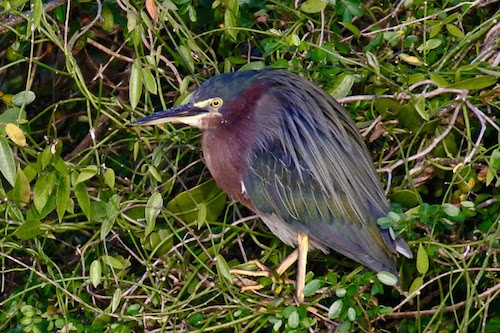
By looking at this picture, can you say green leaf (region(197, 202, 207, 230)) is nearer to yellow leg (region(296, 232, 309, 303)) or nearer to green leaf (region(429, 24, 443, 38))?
yellow leg (region(296, 232, 309, 303))

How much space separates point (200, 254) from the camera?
7.20 ft

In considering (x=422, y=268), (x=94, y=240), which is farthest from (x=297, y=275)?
(x=94, y=240)

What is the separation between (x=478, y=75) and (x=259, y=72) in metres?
0.52

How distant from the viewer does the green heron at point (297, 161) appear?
2146 mm

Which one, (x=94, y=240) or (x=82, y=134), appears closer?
(x=94, y=240)

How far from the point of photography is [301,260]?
2174 millimetres

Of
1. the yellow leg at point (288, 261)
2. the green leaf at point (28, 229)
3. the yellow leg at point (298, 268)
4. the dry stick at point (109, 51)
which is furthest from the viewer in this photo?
the dry stick at point (109, 51)

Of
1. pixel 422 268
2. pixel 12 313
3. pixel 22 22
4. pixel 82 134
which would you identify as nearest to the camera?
pixel 422 268

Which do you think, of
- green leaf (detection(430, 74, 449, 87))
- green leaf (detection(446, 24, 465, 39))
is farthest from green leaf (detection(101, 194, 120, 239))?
green leaf (detection(446, 24, 465, 39))

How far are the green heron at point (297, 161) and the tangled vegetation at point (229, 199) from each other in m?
0.06

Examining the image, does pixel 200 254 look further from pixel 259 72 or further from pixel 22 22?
pixel 22 22

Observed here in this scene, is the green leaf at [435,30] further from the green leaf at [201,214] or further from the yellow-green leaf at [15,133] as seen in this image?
the yellow-green leaf at [15,133]

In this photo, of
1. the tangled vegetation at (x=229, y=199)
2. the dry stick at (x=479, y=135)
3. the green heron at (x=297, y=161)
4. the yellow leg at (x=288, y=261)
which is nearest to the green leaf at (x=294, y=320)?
the tangled vegetation at (x=229, y=199)

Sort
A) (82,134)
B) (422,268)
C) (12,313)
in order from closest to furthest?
1. (422,268)
2. (12,313)
3. (82,134)
